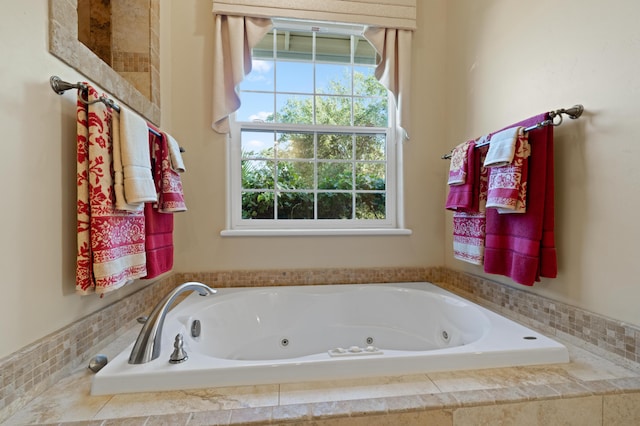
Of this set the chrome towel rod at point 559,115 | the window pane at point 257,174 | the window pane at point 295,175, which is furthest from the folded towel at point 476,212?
the window pane at point 257,174

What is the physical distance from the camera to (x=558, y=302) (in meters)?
1.32

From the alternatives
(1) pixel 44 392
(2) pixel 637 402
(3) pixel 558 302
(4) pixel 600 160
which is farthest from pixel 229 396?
(4) pixel 600 160

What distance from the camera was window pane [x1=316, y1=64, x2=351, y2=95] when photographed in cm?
224

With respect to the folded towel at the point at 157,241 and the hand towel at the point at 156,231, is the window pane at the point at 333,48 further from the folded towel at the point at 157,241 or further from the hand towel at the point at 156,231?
the folded towel at the point at 157,241

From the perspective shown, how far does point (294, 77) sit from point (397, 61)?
738 millimetres

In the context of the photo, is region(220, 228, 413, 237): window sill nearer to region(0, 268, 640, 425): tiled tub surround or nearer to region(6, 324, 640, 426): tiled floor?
region(0, 268, 640, 425): tiled tub surround

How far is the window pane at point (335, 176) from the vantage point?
2240mm

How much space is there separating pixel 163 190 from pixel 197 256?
66cm

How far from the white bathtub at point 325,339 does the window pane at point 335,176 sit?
75 cm

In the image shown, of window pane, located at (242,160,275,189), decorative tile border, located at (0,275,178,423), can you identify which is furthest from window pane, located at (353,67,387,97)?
decorative tile border, located at (0,275,178,423)

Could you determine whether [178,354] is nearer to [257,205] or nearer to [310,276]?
[310,276]

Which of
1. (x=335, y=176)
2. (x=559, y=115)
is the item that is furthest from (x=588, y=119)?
(x=335, y=176)

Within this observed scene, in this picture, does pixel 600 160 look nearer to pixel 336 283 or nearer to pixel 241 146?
pixel 336 283

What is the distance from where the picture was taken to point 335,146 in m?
2.27
